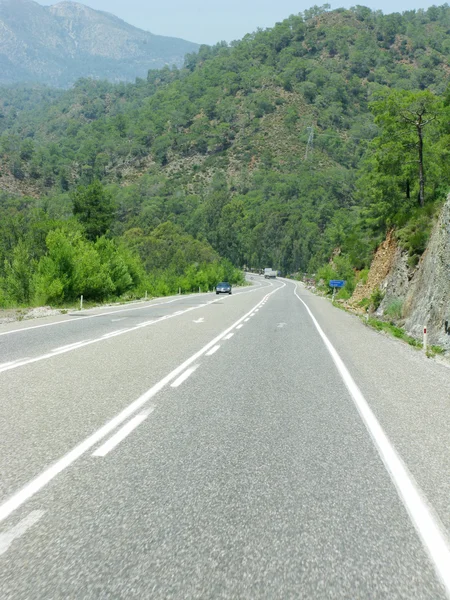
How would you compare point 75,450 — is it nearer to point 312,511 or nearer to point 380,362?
point 312,511

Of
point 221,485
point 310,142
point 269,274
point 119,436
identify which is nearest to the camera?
point 221,485

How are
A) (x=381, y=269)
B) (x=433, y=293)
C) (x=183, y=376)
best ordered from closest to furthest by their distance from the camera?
(x=183, y=376) → (x=433, y=293) → (x=381, y=269)

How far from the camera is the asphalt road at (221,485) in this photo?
128 inches

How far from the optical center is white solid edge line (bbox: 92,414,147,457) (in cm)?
554

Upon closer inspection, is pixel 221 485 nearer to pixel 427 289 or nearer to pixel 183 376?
pixel 183 376

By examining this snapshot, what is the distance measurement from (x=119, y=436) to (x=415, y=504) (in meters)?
3.05

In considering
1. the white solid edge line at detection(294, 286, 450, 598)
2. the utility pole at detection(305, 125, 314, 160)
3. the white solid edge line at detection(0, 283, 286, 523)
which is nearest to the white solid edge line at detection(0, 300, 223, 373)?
the white solid edge line at detection(0, 283, 286, 523)

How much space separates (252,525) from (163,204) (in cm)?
17380

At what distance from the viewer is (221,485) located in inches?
183

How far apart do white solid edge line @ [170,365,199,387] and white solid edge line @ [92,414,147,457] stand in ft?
7.15

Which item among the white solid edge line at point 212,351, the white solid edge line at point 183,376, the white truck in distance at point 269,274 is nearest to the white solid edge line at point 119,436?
the white solid edge line at point 183,376

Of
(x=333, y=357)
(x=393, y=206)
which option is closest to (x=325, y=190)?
(x=393, y=206)

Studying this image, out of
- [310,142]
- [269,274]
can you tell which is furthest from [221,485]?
[310,142]

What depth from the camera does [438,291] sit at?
18.3 meters
